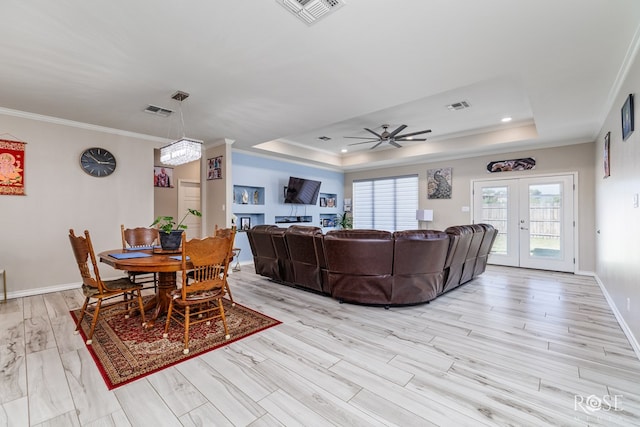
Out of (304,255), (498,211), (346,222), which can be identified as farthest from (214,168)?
(498,211)

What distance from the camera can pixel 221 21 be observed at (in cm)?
213

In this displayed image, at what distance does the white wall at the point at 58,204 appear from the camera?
12.9 ft

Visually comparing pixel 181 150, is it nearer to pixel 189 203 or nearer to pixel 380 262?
pixel 380 262

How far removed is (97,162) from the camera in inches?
179

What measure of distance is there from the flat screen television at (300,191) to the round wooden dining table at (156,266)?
4.23 meters

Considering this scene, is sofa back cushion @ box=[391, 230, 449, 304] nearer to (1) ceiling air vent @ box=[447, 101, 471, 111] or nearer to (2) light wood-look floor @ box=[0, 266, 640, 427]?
(2) light wood-look floor @ box=[0, 266, 640, 427]

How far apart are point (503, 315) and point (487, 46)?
9.23ft

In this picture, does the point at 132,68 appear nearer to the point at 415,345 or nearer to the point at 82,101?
the point at 82,101

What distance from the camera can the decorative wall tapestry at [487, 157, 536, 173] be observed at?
5.79 meters

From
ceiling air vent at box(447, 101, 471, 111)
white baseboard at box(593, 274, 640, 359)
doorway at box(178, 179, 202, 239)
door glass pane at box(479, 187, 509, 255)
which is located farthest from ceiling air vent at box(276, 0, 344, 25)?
door glass pane at box(479, 187, 509, 255)

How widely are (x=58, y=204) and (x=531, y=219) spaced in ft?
27.9

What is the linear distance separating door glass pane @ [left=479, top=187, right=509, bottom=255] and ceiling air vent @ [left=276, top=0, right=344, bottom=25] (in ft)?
19.0

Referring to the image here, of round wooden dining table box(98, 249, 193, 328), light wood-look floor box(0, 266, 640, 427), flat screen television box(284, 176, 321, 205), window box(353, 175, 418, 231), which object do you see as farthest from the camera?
window box(353, 175, 418, 231)

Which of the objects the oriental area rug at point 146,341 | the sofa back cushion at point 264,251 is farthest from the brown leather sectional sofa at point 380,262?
the oriental area rug at point 146,341
